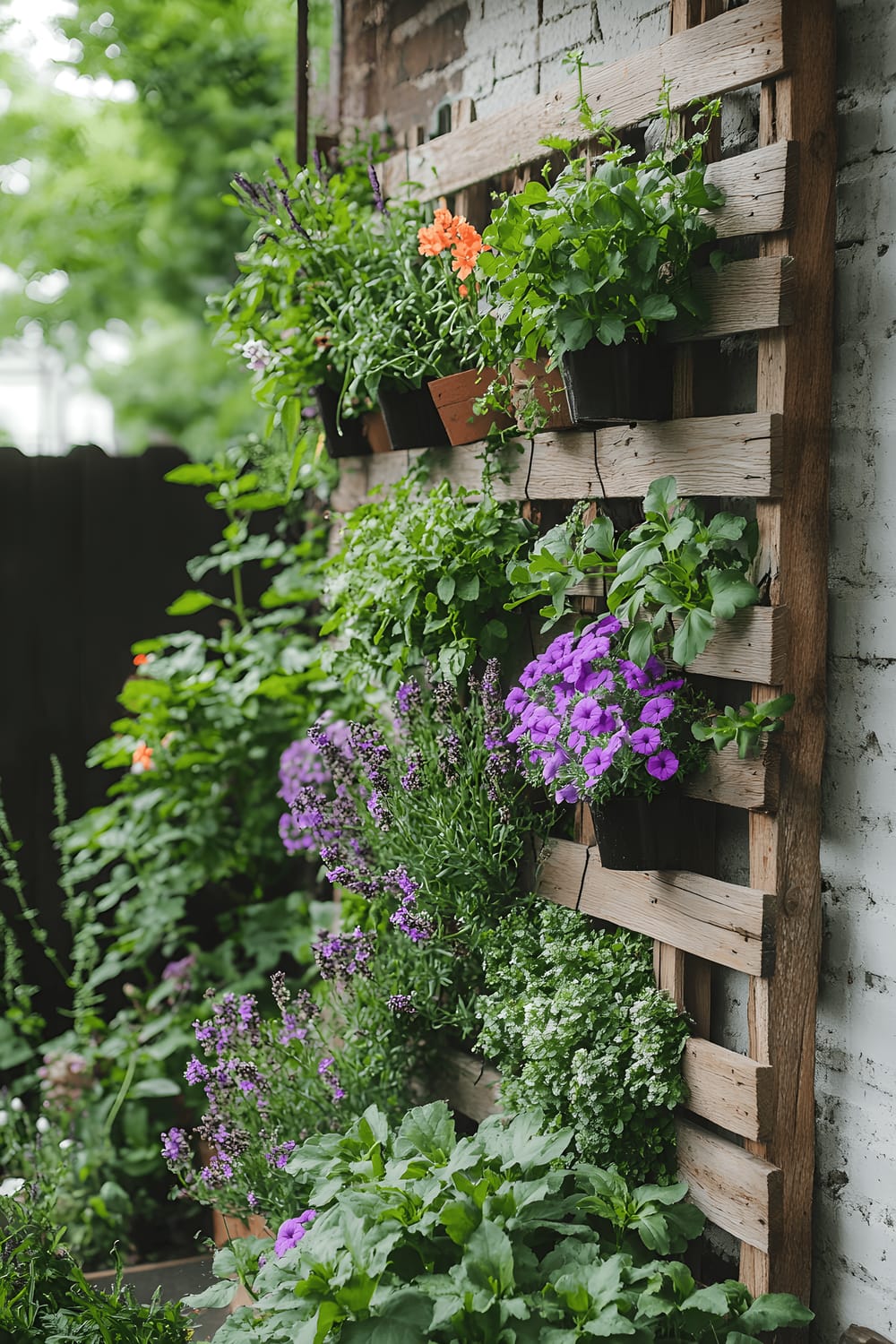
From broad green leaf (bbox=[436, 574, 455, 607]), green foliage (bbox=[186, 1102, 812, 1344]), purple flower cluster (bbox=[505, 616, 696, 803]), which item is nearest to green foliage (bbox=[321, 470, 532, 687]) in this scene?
broad green leaf (bbox=[436, 574, 455, 607])

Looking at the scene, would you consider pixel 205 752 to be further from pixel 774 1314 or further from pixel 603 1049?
pixel 774 1314

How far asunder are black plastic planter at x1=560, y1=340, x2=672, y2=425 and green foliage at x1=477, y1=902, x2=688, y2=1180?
2.91 ft

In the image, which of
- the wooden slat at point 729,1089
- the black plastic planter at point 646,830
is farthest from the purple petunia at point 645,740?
the wooden slat at point 729,1089

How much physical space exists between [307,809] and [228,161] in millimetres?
5955

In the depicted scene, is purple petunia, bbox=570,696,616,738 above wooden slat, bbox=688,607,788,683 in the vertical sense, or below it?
below

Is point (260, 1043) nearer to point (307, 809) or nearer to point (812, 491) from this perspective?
point (307, 809)

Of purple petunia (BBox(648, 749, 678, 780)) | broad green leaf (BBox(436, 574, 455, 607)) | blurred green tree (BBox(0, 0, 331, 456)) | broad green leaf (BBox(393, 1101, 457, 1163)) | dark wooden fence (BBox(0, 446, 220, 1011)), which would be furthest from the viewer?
blurred green tree (BBox(0, 0, 331, 456))

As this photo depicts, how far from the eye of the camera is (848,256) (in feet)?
5.30

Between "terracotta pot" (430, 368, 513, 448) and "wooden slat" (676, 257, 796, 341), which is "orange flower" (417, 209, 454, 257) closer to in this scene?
"terracotta pot" (430, 368, 513, 448)

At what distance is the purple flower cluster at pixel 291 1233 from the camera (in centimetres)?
188

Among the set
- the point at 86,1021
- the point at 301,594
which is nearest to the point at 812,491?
the point at 301,594

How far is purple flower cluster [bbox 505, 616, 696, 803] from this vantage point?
1.70 m

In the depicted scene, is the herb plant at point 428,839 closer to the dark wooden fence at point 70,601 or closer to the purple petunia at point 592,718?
the purple petunia at point 592,718

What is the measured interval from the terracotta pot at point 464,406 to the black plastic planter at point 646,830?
2.59ft
